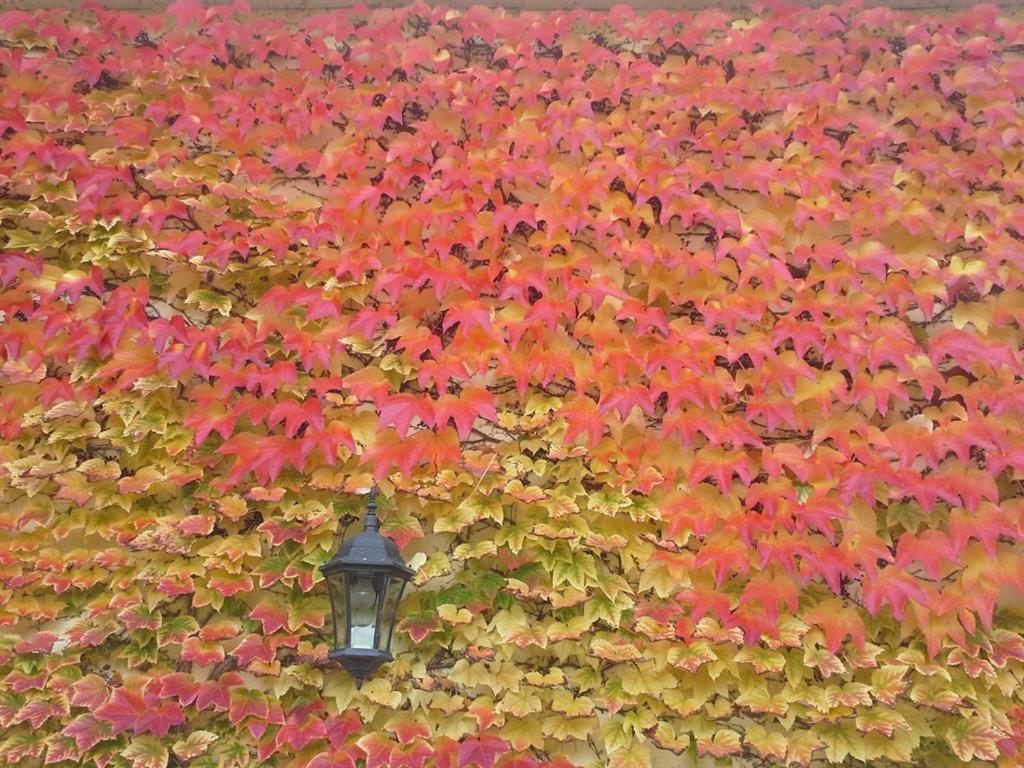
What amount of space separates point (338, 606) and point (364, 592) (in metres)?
0.11

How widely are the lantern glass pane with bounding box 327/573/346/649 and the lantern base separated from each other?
50mm

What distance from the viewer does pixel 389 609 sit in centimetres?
217

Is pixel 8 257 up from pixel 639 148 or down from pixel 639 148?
down

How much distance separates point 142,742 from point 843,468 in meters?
1.97

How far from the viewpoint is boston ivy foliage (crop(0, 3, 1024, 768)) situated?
2279 mm

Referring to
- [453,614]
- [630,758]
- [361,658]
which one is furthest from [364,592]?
[630,758]

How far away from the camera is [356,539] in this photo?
211 cm

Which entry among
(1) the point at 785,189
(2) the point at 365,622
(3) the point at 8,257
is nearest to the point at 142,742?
(2) the point at 365,622

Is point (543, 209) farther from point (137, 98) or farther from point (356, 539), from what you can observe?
point (137, 98)

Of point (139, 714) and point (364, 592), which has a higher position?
point (364, 592)

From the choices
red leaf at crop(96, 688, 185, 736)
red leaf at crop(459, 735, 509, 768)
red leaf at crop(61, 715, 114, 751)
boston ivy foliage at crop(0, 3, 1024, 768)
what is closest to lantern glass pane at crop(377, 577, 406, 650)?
boston ivy foliage at crop(0, 3, 1024, 768)

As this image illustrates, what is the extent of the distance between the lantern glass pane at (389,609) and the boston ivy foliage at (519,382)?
12cm

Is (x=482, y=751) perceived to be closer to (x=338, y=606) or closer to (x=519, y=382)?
(x=338, y=606)

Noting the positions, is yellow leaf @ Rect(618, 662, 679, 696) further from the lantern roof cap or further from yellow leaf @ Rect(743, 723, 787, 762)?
the lantern roof cap
